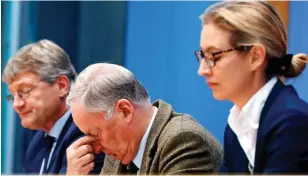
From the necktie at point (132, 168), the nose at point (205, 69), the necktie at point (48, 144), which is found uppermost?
the nose at point (205, 69)

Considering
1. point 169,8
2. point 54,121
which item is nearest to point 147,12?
point 169,8

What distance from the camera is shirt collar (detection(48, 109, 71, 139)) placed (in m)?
3.20

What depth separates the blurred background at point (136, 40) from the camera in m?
3.26

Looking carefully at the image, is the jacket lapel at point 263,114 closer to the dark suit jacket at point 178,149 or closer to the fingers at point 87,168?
the dark suit jacket at point 178,149

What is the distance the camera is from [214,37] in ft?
7.50

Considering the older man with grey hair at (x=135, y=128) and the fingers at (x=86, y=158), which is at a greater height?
the older man with grey hair at (x=135, y=128)

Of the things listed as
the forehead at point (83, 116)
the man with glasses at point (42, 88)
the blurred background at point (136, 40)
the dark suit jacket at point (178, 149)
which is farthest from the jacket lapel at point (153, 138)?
the man with glasses at point (42, 88)

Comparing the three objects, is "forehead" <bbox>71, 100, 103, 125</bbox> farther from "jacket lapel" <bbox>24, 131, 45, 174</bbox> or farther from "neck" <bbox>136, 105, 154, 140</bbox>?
Answer: "jacket lapel" <bbox>24, 131, 45, 174</bbox>

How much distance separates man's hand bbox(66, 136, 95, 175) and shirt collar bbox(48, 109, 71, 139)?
2.34 feet

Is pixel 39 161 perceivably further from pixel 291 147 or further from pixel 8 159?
pixel 291 147

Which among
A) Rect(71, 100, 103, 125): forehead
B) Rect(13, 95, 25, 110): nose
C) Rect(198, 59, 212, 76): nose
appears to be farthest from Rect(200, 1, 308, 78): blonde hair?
Rect(13, 95, 25, 110): nose

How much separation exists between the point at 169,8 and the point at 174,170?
4.80 feet

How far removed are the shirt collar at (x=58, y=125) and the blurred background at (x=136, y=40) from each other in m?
0.47

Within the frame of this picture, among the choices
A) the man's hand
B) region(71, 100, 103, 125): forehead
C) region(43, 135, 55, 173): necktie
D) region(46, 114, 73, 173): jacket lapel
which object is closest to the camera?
region(71, 100, 103, 125): forehead
